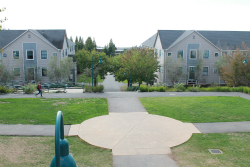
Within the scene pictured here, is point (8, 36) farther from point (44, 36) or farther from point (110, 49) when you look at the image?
point (110, 49)

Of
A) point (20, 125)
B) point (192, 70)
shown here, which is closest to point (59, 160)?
point (20, 125)

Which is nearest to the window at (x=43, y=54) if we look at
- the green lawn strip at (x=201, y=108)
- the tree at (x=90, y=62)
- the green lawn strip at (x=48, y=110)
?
the tree at (x=90, y=62)

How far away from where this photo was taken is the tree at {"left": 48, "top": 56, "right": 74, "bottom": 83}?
1405 inches

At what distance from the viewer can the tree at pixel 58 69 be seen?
35688 millimetres

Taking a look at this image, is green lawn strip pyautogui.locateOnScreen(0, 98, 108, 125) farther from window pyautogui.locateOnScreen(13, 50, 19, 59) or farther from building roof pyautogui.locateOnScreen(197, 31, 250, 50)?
building roof pyautogui.locateOnScreen(197, 31, 250, 50)

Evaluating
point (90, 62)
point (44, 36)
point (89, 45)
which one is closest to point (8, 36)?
point (44, 36)

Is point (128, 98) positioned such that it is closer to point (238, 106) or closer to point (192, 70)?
point (238, 106)

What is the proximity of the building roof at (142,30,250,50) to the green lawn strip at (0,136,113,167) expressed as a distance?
32686mm

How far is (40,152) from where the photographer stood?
25.4 ft

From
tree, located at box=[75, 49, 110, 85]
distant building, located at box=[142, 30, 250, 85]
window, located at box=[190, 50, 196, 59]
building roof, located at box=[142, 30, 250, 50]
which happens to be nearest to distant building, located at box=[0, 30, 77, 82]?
tree, located at box=[75, 49, 110, 85]

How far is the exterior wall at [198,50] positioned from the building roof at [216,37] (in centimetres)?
70

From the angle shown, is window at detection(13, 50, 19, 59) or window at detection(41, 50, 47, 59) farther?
window at detection(41, 50, 47, 59)

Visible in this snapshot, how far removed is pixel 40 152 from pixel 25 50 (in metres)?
33.0

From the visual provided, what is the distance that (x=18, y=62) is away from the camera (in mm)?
35906
